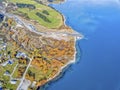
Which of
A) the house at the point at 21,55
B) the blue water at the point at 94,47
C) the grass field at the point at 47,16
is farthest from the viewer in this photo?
the grass field at the point at 47,16

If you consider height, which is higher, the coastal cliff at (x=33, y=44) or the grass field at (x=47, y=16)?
the grass field at (x=47, y=16)

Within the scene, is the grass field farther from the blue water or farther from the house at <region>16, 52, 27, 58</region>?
the house at <region>16, 52, 27, 58</region>

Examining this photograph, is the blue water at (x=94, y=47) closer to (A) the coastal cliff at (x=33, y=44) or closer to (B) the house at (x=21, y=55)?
(A) the coastal cliff at (x=33, y=44)

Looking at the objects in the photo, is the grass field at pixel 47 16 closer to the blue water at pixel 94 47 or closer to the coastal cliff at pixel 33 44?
the coastal cliff at pixel 33 44

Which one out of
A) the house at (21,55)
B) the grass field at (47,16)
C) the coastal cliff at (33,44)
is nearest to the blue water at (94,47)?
the grass field at (47,16)

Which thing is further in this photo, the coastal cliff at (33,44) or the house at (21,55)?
the house at (21,55)

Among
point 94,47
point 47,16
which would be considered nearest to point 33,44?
point 94,47

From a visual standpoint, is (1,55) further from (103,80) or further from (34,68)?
(103,80)

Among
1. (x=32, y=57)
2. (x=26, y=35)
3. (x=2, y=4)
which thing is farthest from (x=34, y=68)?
(x=2, y=4)

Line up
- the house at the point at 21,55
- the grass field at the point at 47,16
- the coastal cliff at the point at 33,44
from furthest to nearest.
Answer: the grass field at the point at 47,16
the house at the point at 21,55
the coastal cliff at the point at 33,44
